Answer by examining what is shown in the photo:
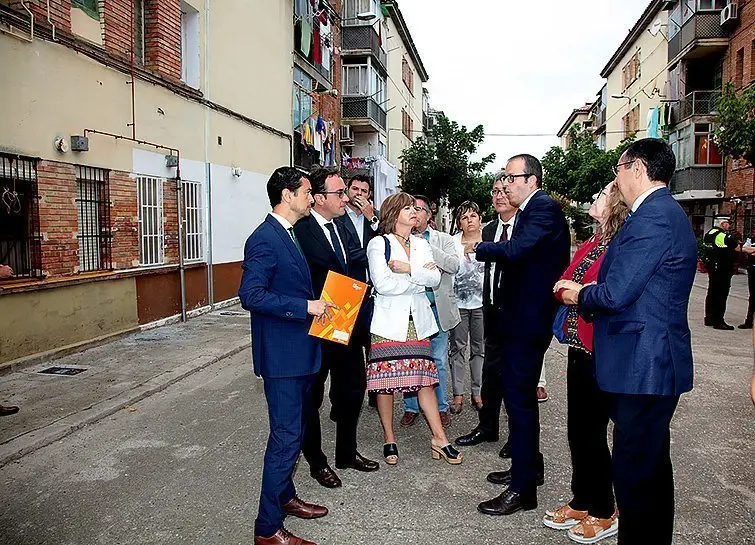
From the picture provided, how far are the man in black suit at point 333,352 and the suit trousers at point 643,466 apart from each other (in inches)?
72.9

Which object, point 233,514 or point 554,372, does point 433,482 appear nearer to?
point 233,514

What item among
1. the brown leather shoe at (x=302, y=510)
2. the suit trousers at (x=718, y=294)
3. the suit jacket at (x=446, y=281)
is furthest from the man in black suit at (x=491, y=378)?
the suit trousers at (x=718, y=294)

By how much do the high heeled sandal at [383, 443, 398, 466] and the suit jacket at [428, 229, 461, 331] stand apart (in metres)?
1.18

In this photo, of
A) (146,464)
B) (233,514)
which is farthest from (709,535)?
(146,464)

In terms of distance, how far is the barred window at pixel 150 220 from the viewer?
1036 cm

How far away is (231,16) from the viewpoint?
1328 cm

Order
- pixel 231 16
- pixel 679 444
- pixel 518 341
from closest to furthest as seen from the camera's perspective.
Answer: pixel 518 341
pixel 679 444
pixel 231 16

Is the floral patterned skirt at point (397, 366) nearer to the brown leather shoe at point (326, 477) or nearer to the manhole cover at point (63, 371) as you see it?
the brown leather shoe at point (326, 477)

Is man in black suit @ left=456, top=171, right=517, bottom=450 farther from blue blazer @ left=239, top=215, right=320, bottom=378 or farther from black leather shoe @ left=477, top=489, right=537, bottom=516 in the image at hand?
blue blazer @ left=239, top=215, right=320, bottom=378

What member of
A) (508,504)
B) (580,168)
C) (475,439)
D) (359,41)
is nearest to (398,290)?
(475,439)

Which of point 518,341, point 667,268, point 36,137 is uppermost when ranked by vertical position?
point 36,137

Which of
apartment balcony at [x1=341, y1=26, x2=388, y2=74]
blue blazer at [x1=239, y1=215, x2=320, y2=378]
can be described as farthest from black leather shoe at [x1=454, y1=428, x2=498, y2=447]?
apartment balcony at [x1=341, y1=26, x2=388, y2=74]

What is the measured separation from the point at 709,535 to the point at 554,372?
4397 millimetres

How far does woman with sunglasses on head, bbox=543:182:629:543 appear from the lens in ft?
11.7
